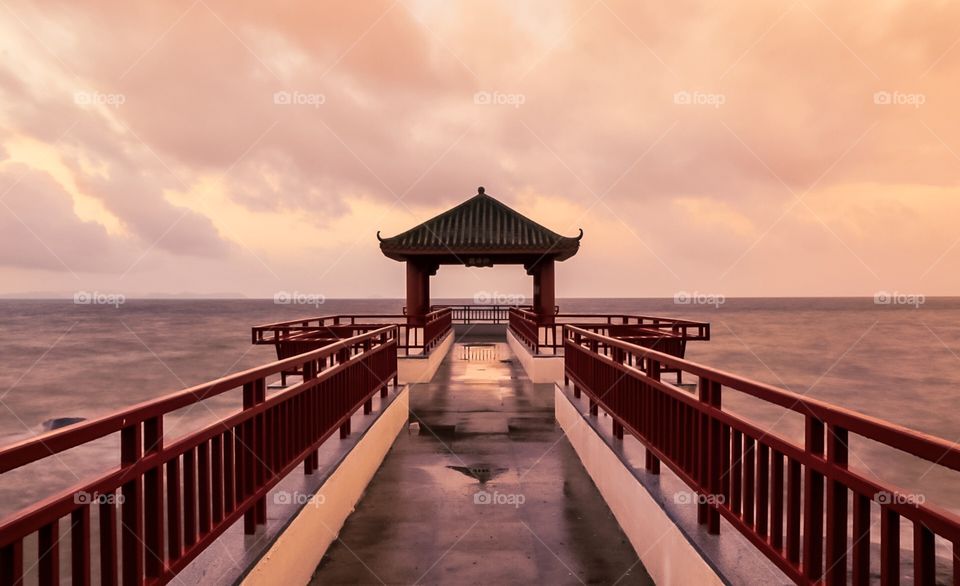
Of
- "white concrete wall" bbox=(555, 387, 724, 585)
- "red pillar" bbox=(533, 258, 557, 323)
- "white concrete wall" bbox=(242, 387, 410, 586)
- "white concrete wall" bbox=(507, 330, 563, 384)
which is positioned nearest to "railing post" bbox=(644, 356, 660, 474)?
"white concrete wall" bbox=(555, 387, 724, 585)

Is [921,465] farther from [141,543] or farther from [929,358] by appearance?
[929,358]

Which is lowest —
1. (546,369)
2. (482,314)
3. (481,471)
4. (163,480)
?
(481,471)

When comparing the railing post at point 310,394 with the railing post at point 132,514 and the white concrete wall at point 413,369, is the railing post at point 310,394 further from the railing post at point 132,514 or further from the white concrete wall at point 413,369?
the white concrete wall at point 413,369

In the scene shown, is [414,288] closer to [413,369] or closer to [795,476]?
[413,369]

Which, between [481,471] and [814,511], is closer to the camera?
[814,511]

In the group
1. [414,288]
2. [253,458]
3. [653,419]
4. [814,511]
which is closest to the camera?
[814,511]

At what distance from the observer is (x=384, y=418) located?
7332mm

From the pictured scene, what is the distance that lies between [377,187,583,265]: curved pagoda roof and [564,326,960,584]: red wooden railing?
13.0 metres

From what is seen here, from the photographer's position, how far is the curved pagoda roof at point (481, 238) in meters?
17.6

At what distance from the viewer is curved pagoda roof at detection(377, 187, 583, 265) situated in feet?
57.7

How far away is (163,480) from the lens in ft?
8.50

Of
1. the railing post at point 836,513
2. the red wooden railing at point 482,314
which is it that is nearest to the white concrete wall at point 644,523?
the railing post at point 836,513

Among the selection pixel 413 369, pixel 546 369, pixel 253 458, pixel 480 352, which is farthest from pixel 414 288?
pixel 253 458

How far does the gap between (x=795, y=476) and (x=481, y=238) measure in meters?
15.9
